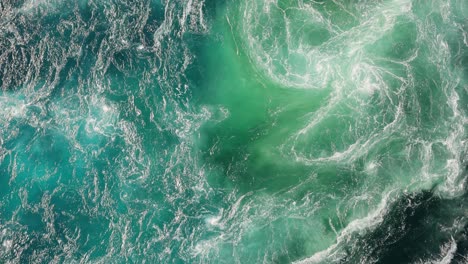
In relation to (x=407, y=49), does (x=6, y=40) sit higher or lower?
lower

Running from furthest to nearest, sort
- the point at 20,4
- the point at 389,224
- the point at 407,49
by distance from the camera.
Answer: the point at 20,4 < the point at 407,49 < the point at 389,224

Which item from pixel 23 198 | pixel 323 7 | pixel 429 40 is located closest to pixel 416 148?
pixel 429 40

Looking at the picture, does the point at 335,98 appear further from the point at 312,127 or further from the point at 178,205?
the point at 178,205

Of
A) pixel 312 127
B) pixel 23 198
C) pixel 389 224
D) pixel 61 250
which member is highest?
pixel 312 127

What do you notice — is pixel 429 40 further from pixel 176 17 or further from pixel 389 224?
pixel 176 17

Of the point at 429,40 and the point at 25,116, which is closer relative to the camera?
the point at 429,40

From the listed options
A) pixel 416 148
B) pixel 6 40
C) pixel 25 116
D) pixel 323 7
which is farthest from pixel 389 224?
pixel 6 40

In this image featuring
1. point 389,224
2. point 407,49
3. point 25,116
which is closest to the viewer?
point 389,224
